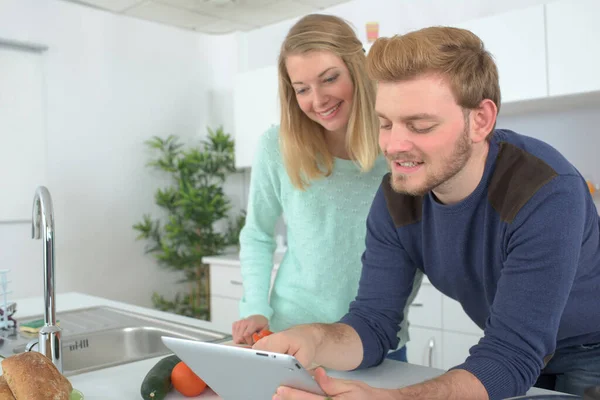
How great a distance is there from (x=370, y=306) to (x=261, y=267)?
48 centimetres

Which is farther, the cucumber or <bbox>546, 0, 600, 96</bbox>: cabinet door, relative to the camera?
<bbox>546, 0, 600, 96</bbox>: cabinet door

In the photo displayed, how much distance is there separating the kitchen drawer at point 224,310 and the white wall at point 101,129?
55 centimetres

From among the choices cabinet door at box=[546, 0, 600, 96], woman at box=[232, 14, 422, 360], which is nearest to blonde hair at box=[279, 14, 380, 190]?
woman at box=[232, 14, 422, 360]

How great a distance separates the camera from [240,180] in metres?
4.70

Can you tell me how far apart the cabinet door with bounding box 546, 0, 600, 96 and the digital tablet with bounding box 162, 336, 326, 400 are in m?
2.32

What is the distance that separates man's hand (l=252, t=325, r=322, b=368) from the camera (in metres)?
1.06

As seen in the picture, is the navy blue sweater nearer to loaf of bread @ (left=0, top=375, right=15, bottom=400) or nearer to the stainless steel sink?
the stainless steel sink

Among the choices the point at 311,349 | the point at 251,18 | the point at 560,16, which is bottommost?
the point at 311,349

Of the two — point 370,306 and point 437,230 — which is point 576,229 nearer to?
point 437,230

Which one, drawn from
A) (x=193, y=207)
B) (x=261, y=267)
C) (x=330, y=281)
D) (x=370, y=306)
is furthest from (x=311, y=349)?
(x=193, y=207)

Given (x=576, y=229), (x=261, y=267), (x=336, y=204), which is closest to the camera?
(x=576, y=229)

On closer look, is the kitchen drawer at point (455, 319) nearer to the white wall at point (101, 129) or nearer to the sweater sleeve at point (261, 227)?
the sweater sleeve at point (261, 227)

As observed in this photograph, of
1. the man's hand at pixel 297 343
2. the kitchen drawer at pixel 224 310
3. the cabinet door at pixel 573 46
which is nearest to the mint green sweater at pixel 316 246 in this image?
the man's hand at pixel 297 343

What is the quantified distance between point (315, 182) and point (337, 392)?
777 mm
